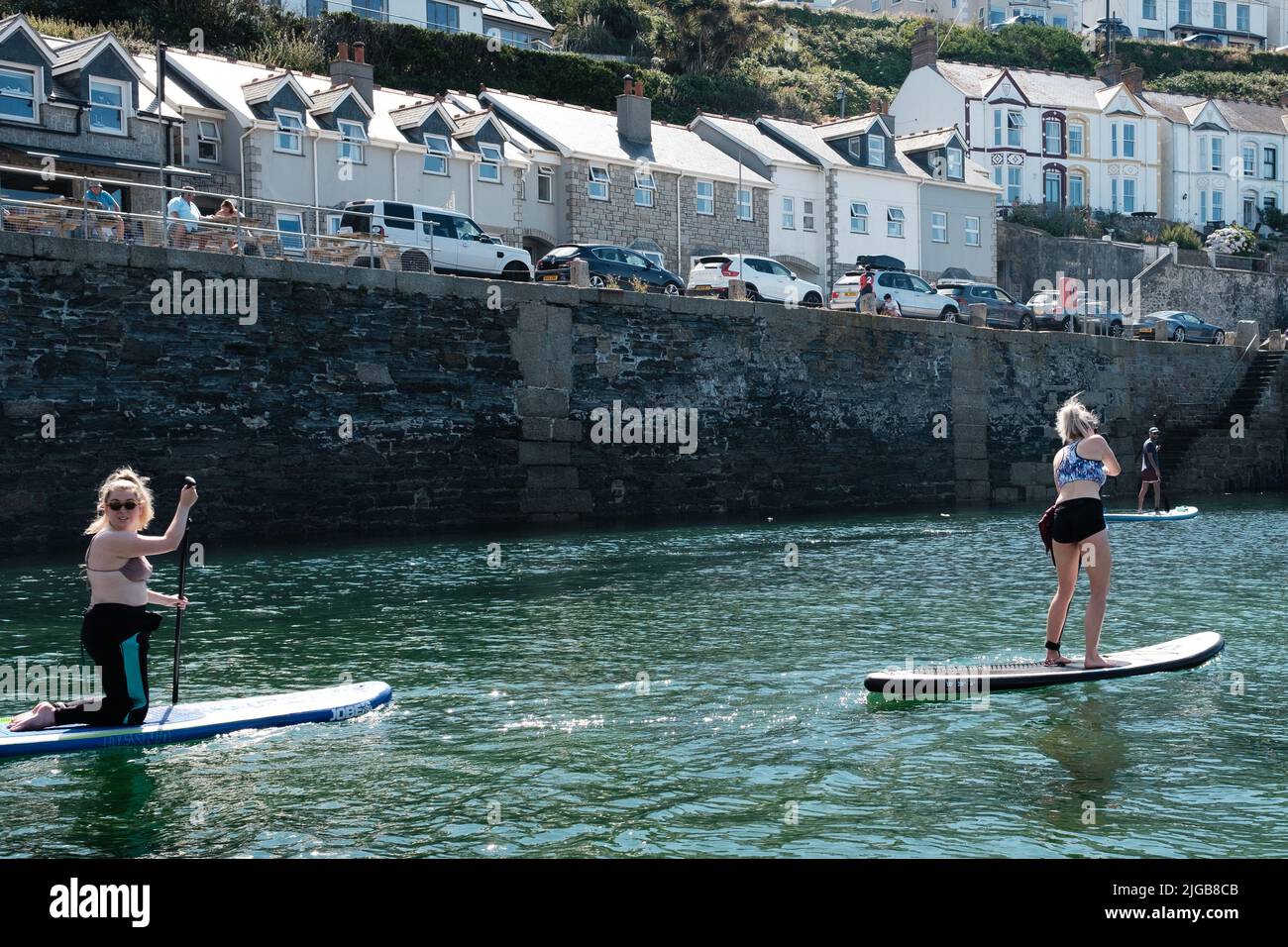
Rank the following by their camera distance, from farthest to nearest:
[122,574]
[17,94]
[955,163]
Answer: [955,163]
[17,94]
[122,574]

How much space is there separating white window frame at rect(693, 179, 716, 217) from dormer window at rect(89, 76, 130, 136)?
18.6 metres

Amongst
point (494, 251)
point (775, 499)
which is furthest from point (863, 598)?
point (494, 251)

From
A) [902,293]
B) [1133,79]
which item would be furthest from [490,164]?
[1133,79]

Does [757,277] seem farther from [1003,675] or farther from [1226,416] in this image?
[1003,675]

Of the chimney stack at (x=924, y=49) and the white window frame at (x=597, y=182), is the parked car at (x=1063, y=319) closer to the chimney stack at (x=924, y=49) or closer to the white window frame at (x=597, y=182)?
the white window frame at (x=597, y=182)

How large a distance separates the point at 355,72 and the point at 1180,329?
25608 millimetres

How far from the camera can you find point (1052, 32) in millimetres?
91188

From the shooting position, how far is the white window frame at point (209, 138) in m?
38.0

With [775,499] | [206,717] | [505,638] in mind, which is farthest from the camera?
[775,499]

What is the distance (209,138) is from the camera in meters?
38.3

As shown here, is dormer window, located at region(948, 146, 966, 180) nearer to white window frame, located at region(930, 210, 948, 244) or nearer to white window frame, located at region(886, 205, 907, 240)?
white window frame, located at region(930, 210, 948, 244)

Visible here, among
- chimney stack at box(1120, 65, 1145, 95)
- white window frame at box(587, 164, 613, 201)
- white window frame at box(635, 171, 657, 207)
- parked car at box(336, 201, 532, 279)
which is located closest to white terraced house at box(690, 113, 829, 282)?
white window frame at box(635, 171, 657, 207)
